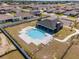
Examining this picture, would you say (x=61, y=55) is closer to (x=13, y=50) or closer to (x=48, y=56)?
(x=48, y=56)

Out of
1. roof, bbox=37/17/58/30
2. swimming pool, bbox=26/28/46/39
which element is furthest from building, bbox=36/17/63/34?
swimming pool, bbox=26/28/46/39

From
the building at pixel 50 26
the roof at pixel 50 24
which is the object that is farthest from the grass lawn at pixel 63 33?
the roof at pixel 50 24

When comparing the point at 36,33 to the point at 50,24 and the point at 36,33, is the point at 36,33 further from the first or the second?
the point at 50,24

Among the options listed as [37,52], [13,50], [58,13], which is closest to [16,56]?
[13,50]

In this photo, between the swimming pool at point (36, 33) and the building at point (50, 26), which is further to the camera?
the building at point (50, 26)

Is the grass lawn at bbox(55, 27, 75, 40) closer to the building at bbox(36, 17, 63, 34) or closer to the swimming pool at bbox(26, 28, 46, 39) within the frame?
the building at bbox(36, 17, 63, 34)

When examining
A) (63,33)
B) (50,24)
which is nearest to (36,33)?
(50,24)

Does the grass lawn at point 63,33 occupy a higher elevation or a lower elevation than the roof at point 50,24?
lower

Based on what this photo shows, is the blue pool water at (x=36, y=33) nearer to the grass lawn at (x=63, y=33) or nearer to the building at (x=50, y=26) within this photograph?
the building at (x=50, y=26)
